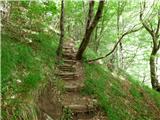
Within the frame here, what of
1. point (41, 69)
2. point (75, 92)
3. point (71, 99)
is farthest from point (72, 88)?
point (41, 69)

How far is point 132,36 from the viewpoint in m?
16.6

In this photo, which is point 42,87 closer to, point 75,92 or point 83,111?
point 83,111

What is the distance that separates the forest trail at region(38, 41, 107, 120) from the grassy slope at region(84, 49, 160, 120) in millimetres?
316

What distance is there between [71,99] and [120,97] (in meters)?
2.29

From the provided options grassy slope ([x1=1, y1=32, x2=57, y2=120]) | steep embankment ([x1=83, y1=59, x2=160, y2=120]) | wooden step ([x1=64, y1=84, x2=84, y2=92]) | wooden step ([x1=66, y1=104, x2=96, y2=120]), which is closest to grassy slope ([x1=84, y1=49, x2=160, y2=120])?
steep embankment ([x1=83, y1=59, x2=160, y2=120])

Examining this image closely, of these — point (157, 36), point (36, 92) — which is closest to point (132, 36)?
point (157, 36)

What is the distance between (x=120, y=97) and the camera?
865cm

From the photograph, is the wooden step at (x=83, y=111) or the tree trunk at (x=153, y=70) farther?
the tree trunk at (x=153, y=70)

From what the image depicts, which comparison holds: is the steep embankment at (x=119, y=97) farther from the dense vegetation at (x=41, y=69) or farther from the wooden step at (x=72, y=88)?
the wooden step at (x=72, y=88)

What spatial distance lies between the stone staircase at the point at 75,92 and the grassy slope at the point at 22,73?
74 centimetres

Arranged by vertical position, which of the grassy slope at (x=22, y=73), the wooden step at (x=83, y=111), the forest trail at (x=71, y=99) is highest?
the grassy slope at (x=22, y=73)

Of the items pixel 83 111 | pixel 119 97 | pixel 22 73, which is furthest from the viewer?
pixel 119 97

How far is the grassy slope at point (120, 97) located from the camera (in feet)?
25.3

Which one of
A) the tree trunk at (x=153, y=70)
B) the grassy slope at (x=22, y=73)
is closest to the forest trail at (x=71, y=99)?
the grassy slope at (x=22, y=73)
